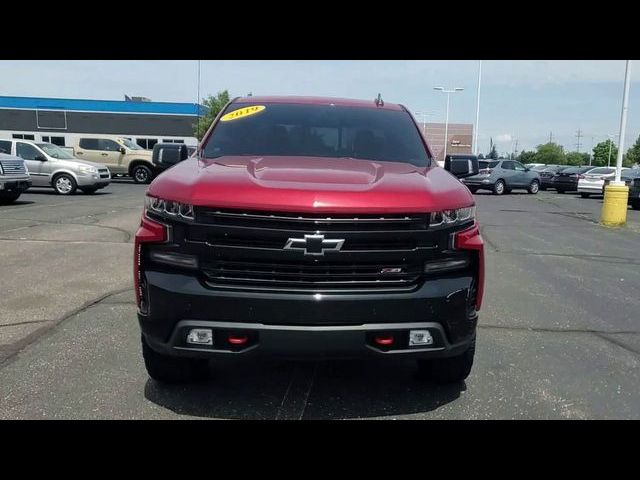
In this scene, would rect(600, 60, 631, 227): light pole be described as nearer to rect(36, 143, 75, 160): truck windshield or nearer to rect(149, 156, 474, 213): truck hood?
rect(149, 156, 474, 213): truck hood

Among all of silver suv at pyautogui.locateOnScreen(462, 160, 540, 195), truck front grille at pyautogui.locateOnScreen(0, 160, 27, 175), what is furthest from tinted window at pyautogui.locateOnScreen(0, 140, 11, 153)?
silver suv at pyautogui.locateOnScreen(462, 160, 540, 195)

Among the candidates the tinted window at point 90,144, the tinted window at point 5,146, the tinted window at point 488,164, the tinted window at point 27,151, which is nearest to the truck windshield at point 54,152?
the tinted window at point 27,151

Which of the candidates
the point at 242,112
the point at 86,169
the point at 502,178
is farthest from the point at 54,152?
the point at 502,178

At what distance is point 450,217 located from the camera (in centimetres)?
293

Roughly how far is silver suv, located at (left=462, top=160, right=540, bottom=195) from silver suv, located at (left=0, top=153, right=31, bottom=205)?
58.9 feet

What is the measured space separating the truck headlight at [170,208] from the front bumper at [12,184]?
1221 cm

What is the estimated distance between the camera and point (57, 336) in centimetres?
436

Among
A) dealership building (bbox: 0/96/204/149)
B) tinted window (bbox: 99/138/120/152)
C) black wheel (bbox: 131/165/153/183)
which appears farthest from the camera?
dealership building (bbox: 0/96/204/149)

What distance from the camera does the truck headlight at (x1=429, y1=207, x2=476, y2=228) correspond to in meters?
2.86

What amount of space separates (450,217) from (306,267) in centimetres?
83

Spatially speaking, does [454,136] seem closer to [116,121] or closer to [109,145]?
[116,121]

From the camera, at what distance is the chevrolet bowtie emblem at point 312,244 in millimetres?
2736

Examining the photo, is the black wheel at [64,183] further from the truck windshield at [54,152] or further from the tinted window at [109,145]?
the tinted window at [109,145]
